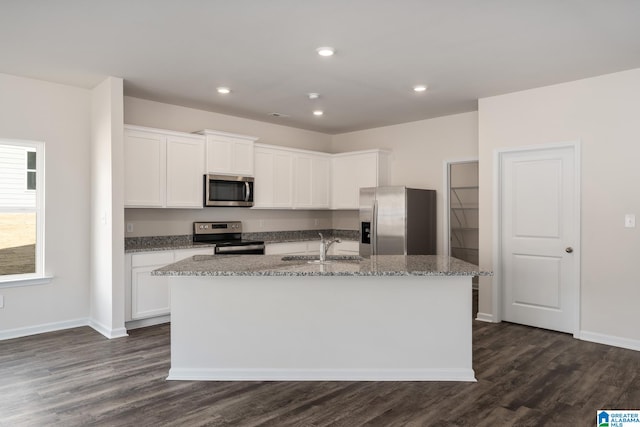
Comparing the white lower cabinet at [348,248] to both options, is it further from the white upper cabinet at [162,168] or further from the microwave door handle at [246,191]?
the white upper cabinet at [162,168]

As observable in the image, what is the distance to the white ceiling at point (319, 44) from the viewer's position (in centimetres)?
294

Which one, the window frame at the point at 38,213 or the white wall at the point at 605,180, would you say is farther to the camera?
the window frame at the point at 38,213

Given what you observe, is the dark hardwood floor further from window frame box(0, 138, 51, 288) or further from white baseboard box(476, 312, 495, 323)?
white baseboard box(476, 312, 495, 323)

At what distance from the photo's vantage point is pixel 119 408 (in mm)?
2889

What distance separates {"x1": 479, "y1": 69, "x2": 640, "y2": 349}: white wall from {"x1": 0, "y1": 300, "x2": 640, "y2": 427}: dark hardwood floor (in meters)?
0.39

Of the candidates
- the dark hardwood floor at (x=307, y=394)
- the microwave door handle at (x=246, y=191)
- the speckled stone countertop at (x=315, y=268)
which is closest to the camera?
the dark hardwood floor at (x=307, y=394)

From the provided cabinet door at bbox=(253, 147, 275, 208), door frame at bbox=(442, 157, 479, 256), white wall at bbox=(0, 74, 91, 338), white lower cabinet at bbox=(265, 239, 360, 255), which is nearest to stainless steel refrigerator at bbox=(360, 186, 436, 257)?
door frame at bbox=(442, 157, 479, 256)

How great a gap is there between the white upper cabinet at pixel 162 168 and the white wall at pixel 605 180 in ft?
12.4

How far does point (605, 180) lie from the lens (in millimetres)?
4320

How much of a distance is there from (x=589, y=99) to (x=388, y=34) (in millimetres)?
2369

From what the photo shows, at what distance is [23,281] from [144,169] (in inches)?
63.5

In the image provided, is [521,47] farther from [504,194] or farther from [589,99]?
[504,194]

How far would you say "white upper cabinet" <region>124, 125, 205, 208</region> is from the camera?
4.84 m

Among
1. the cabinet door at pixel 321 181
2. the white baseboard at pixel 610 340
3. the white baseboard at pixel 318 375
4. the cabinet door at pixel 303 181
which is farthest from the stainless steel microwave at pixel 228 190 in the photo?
the white baseboard at pixel 610 340
